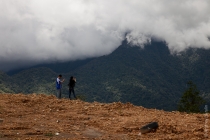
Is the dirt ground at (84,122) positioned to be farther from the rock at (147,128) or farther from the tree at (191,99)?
the tree at (191,99)

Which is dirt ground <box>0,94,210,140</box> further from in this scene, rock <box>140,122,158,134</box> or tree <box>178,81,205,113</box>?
tree <box>178,81,205,113</box>

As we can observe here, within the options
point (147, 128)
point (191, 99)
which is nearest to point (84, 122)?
point (147, 128)

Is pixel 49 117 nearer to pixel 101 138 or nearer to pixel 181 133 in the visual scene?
pixel 101 138

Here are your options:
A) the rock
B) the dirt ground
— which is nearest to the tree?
the dirt ground

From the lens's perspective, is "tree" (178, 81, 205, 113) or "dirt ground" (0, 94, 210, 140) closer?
"dirt ground" (0, 94, 210, 140)

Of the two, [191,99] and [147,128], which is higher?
[191,99]

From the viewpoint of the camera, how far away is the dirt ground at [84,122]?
1203 cm

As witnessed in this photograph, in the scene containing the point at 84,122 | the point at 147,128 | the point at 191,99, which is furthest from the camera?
the point at 191,99

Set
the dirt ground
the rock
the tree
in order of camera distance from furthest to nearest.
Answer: the tree
the rock
the dirt ground

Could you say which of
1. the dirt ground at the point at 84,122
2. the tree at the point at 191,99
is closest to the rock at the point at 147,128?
the dirt ground at the point at 84,122

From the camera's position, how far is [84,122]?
15102 mm

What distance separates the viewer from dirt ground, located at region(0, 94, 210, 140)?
1203cm

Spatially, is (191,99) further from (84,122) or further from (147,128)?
(147,128)

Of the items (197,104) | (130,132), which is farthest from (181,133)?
(197,104)
